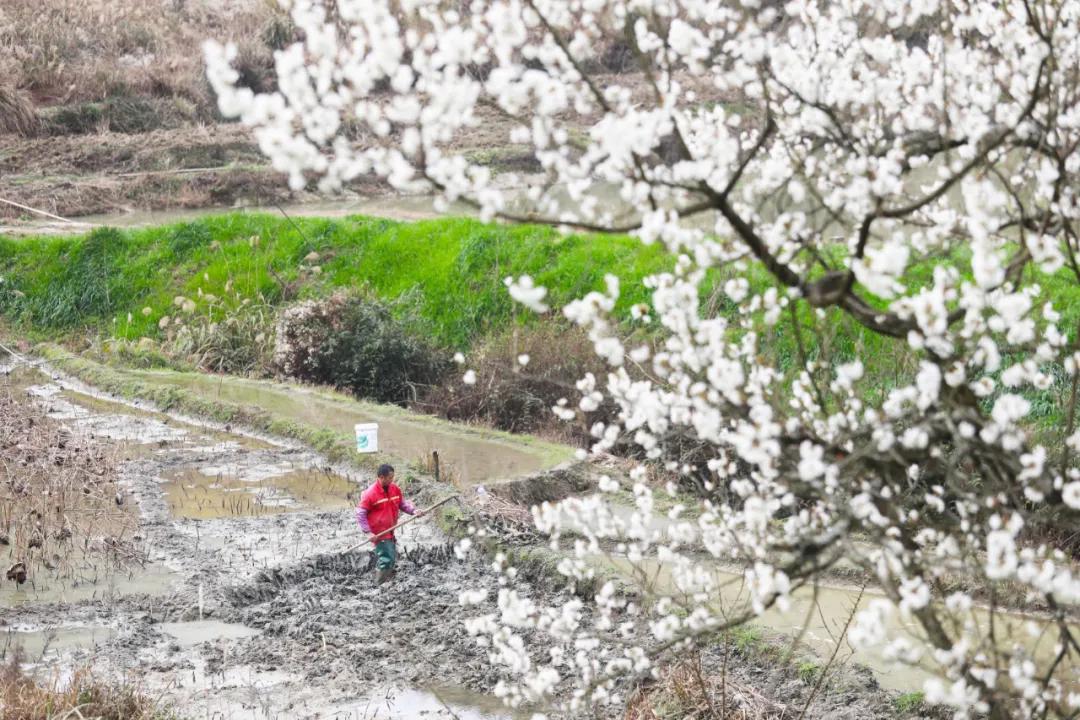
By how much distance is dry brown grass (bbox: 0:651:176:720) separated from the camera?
6.11 metres

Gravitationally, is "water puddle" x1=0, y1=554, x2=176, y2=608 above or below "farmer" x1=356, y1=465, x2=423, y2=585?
below

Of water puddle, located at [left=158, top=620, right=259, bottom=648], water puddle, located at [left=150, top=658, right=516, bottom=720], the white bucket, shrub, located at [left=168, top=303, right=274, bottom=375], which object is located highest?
the white bucket

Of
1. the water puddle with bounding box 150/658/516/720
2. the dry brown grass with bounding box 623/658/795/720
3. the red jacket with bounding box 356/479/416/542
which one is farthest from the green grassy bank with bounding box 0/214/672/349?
the dry brown grass with bounding box 623/658/795/720

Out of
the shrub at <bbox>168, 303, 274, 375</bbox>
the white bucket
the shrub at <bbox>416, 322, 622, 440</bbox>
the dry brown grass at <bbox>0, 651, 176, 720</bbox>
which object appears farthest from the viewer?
the shrub at <bbox>168, 303, 274, 375</bbox>

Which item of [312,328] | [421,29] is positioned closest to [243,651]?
[421,29]

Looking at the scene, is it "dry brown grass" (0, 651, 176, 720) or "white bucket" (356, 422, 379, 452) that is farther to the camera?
"white bucket" (356, 422, 379, 452)

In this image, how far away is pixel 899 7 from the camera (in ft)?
17.0

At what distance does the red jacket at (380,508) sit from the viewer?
30.3 feet

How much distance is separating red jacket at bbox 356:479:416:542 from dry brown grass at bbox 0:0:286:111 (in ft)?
91.6

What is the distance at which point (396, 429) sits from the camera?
14.0 meters

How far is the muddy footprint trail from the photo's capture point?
24.5ft

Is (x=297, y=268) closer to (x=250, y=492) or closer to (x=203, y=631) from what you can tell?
(x=250, y=492)

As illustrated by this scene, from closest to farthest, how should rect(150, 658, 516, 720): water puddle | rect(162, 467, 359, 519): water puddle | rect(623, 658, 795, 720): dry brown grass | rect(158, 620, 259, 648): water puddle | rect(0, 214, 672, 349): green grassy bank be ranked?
1. rect(623, 658, 795, 720): dry brown grass
2. rect(150, 658, 516, 720): water puddle
3. rect(158, 620, 259, 648): water puddle
4. rect(162, 467, 359, 519): water puddle
5. rect(0, 214, 672, 349): green grassy bank

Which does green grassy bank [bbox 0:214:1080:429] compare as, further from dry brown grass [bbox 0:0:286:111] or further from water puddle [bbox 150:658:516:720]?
dry brown grass [bbox 0:0:286:111]
